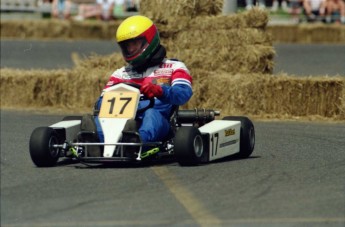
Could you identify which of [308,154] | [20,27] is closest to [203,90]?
[308,154]

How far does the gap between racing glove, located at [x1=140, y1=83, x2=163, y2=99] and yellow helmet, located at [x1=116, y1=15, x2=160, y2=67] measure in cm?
47

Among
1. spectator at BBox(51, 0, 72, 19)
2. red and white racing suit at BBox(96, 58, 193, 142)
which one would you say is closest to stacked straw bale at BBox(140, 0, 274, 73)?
red and white racing suit at BBox(96, 58, 193, 142)

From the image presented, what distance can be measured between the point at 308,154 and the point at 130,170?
190 centimetres

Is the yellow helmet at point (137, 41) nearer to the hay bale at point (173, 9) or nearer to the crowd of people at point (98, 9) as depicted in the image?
the hay bale at point (173, 9)

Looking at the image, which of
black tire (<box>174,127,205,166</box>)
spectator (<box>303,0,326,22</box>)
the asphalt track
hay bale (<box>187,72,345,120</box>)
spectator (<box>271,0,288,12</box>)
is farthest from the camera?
spectator (<box>271,0,288,12</box>)

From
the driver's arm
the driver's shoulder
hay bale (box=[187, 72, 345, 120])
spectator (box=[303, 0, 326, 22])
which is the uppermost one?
the driver's shoulder

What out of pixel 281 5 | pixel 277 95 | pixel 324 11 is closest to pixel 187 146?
pixel 277 95

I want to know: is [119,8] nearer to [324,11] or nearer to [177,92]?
[324,11]

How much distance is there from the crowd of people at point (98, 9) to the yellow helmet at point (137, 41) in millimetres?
21423

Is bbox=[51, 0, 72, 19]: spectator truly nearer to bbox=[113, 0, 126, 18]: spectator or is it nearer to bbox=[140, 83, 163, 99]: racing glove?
bbox=[113, 0, 126, 18]: spectator

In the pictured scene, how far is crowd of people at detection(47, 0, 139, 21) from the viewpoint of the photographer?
31.4 metres

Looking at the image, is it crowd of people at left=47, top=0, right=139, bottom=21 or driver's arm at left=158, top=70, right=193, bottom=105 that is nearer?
driver's arm at left=158, top=70, right=193, bottom=105

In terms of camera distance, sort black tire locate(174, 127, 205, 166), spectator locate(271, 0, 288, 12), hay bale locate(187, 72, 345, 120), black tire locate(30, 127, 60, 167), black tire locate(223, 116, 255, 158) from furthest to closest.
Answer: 1. spectator locate(271, 0, 288, 12)
2. hay bale locate(187, 72, 345, 120)
3. black tire locate(223, 116, 255, 158)
4. black tire locate(30, 127, 60, 167)
5. black tire locate(174, 127, 205, 166)

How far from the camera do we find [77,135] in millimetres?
8977
